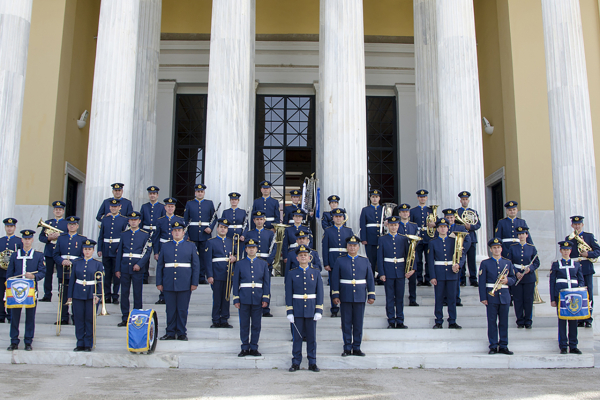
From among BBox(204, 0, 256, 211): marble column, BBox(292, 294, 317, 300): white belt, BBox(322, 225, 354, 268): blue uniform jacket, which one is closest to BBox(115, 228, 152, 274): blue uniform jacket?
BBox(204, 0, 256, 211): marble column

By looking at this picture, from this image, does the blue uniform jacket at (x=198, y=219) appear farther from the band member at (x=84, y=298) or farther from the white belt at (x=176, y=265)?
the band member at (x=84, y=298)

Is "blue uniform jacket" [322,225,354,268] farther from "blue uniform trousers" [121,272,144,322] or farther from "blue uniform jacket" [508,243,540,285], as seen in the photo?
"blue uniform trousers" [121,272,144,322]

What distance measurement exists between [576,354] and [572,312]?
749 millimetres

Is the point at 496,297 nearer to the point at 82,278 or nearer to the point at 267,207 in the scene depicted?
the point at 267,207

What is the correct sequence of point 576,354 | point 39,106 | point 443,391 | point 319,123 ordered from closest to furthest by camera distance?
1. point 443,391
2. point 576,354
3. point 319,123
4. point 39,106

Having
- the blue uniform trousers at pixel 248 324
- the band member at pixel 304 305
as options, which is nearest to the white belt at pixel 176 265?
the blue uniform trousers at pixel 248 324

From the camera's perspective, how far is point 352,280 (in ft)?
32.6

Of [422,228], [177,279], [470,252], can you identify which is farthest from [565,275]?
[177,279]

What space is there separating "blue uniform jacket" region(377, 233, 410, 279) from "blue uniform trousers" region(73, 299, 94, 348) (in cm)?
570

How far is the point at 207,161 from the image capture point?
1452 centimetres

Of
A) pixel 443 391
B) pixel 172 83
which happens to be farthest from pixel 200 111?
pixel 443 391

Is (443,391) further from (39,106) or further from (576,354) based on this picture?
(39,106)

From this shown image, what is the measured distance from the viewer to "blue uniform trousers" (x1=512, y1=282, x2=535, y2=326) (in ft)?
36.6

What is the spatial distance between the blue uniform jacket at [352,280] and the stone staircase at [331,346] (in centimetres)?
96
